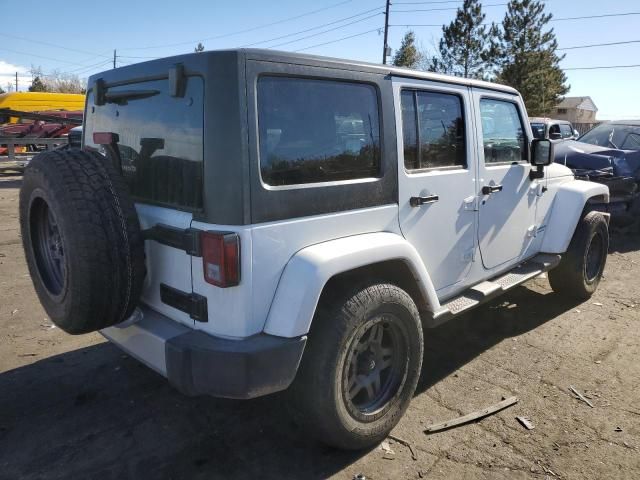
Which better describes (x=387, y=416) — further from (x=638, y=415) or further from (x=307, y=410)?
(x=638, y=415)

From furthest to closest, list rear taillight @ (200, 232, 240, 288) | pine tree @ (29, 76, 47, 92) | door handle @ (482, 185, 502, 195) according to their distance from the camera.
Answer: pine tree @ (29, 76, 47, 92)
door handle @ (482, 185, 502, 195)
rear taillight @ (200, 232, 240, 288)

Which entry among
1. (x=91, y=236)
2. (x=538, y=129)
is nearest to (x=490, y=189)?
(x=91, y=236)

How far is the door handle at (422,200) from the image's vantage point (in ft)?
9.80

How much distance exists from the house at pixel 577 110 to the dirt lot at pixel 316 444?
7076cm

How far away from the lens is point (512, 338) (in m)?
4.30

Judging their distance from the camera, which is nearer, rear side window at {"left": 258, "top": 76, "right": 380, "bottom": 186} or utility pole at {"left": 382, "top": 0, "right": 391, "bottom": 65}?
rear side window at {"left": 258, "top": 76, "right": 380, "bottom": 186}

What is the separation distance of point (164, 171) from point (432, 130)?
1696mm

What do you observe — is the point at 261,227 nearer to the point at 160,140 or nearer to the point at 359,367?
the point at 160,140

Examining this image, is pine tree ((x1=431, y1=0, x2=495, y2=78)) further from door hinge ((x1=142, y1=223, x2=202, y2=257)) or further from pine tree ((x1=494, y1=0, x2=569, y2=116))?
door hinge ((x1=142, y1=223, x2=202, y2=257))

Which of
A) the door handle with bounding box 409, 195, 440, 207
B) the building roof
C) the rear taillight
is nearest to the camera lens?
the rear taillight

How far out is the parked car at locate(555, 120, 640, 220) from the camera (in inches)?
295

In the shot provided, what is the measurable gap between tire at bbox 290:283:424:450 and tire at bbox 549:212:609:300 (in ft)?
8.78

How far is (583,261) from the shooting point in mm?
4859

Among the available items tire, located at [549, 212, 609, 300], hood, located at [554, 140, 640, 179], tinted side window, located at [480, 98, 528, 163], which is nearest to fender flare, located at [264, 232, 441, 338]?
tinted side window, located at [480, 98, 528, 163]
